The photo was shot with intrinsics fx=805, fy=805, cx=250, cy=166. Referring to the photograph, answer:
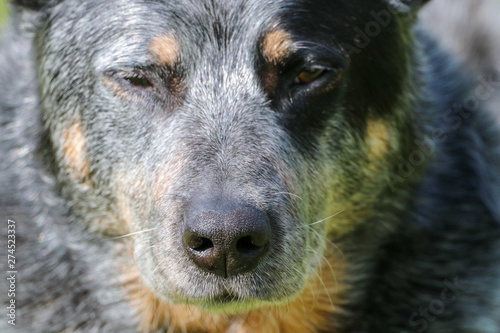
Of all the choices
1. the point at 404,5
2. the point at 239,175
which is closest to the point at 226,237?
the point at 239,175

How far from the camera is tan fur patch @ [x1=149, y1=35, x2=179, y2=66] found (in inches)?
148

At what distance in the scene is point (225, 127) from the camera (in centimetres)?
372

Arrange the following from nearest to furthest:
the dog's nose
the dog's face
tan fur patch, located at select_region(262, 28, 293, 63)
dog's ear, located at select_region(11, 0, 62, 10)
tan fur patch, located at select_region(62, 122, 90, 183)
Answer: the dog's nose, the dog's face, tan fur patch, located at select_region(262, 28, 293, 63), tan fur patch, located at select_region(62, 122, 90, 183), dog's ear, located at select_region(11, 0, 62, 10)

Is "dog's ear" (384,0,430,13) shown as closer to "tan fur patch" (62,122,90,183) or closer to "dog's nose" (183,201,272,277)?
"dog's nose" (183,201,272,277)

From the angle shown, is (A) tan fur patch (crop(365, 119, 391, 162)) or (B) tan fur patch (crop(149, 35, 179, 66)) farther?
(A) tan fur patch (crop(365, 119, 391, 162))

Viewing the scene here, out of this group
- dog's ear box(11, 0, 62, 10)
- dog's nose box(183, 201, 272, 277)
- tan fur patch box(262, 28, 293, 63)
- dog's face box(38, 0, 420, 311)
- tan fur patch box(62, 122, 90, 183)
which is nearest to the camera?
dog's nose box(183, 201, 272, 277)

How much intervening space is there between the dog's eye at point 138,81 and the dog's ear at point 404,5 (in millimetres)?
1317

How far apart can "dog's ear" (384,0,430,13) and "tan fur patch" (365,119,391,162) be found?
1.95 ft

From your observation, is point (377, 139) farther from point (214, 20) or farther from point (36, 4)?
point (36, 4)

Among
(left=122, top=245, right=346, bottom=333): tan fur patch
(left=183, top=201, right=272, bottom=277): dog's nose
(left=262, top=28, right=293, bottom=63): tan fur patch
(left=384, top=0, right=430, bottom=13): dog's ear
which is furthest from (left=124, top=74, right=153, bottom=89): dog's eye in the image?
(left=384, top=0, right=430, bottom=13): dog's ear

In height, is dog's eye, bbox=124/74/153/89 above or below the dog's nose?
above

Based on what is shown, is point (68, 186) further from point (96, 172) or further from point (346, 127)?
point (346, 127)

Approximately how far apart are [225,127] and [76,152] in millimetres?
876

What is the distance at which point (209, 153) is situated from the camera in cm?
359
